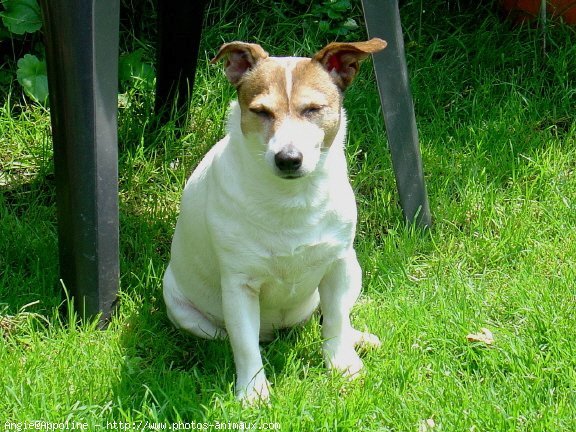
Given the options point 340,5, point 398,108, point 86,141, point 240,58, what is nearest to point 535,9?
point 340,5

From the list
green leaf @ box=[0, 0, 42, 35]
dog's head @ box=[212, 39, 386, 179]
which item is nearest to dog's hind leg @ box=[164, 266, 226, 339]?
dog's head @ box=[212, 39, 386, 179]

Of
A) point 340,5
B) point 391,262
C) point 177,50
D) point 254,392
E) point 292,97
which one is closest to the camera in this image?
point 292,97

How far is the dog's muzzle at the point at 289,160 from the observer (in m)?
3.13

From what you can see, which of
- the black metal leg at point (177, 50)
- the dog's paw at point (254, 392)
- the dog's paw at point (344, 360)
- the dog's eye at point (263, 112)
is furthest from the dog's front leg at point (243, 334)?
the black metal leg at point (177, 50)

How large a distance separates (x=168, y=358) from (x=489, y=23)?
115 inches

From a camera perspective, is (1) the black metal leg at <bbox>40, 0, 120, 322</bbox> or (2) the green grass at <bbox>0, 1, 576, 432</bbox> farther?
(1) the black metal leg at <bbox>40, 0, 120, 322</bbox>

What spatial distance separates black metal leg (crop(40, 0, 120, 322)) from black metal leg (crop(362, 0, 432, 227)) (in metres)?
1.09

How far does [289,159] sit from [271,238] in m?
0.37

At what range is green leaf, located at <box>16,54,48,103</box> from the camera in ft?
15.9

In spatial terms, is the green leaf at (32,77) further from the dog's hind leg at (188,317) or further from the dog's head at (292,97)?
the dog's head at (292,97)

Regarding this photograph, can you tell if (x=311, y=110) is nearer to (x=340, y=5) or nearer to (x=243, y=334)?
(x=243, y=334)

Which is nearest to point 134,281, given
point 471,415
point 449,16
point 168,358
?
point 168,358

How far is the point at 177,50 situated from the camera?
461 cm

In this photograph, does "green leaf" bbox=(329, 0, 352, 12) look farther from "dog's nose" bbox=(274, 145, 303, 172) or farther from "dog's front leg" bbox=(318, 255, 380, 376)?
"dog's nose" bbox=(274, 145, 303, 172)
